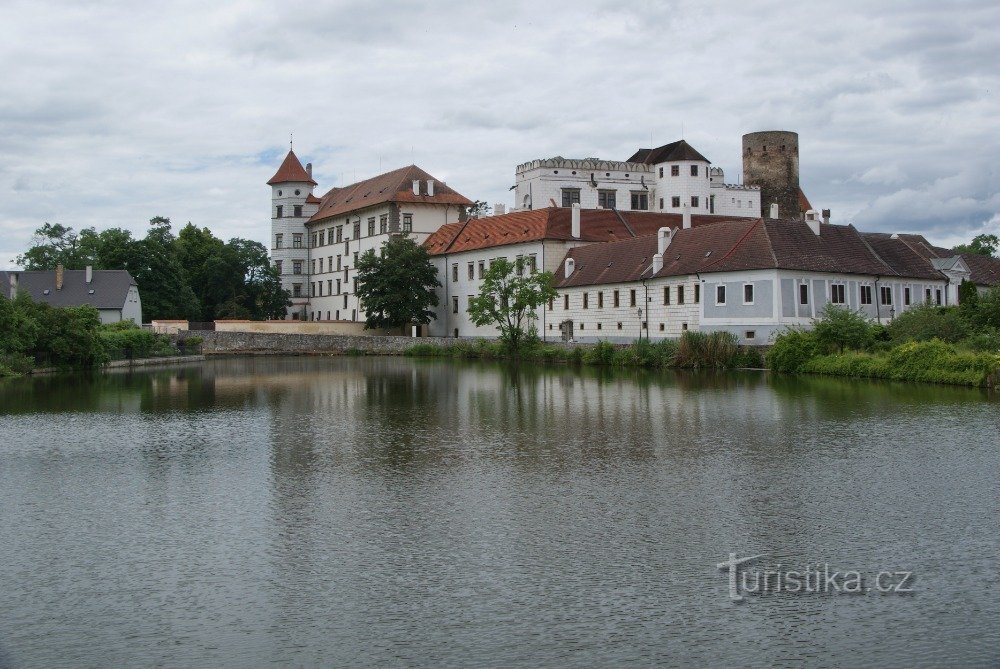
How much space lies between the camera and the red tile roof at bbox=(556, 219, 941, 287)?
1897 inches

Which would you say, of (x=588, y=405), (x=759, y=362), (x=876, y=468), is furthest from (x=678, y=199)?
(x=876, y=468)

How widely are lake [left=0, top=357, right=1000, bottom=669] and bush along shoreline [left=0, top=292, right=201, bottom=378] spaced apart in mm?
20485

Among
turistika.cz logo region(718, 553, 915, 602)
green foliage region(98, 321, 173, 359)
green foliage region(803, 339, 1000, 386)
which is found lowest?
turistika.cz logo region(718, 553, 915, 602)

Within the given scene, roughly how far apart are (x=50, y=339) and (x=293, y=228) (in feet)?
178

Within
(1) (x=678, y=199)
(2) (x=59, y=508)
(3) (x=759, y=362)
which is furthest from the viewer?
(1) (x=678, y=199)

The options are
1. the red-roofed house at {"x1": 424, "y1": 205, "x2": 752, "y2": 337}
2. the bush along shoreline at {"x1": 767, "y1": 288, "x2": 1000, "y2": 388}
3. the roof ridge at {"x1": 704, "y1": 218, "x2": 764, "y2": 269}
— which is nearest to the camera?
the bush along shoreline at {"x1": 767, "y1": 288, "x2": 1000, "y2": 388}

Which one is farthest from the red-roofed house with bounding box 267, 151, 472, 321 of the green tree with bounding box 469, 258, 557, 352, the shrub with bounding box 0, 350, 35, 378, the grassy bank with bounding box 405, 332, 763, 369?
the shrub with bounding box 0, 350, 35, 378

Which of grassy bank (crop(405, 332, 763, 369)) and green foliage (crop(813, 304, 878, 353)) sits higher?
green foliage (crop(813, 304, 878, 353))

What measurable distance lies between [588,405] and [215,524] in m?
16.0

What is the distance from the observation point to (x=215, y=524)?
12.6m

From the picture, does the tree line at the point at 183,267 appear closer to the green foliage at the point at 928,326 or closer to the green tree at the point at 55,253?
the green tree at the point at 55,253

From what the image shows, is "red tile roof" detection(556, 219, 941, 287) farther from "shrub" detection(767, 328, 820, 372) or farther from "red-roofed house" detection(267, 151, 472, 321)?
"red-roofed house" detection(267, 151, 472, 321)

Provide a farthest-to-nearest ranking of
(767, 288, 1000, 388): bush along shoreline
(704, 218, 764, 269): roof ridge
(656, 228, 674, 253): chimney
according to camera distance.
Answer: (656, 228, 674, 253): chimney
(704, 218, 764, 269): roof ridge
(767, 288, 1000, 388): bush along shoreline

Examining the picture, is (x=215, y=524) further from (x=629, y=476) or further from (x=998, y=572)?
(x=998, y=572)
